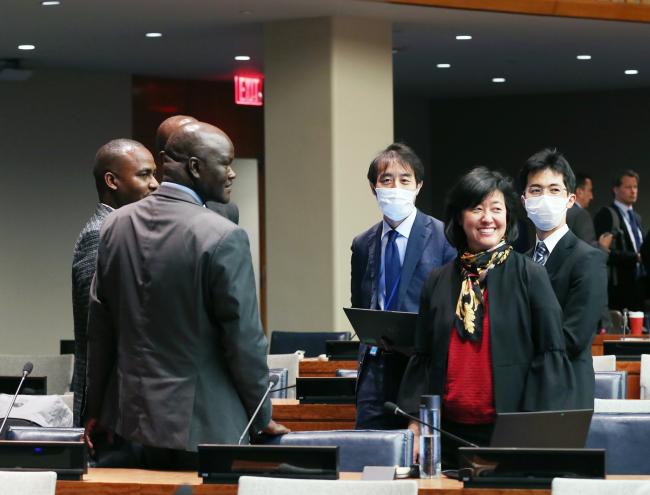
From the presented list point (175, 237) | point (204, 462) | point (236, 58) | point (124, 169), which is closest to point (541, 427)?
point (204, 462)

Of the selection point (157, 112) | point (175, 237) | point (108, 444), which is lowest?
point (108, 444)

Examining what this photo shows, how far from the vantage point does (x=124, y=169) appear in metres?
5.46

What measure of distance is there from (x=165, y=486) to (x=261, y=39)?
957cm

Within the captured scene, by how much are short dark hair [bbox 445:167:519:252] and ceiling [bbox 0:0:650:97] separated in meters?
6.66

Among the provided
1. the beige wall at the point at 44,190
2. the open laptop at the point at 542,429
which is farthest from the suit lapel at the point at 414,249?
the beige wall at the point at 44,190

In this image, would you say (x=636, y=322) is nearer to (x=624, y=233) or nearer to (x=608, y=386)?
(x=624, y=233)

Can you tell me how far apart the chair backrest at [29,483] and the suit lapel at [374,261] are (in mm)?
2105

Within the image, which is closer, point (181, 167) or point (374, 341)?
point (181, 167)

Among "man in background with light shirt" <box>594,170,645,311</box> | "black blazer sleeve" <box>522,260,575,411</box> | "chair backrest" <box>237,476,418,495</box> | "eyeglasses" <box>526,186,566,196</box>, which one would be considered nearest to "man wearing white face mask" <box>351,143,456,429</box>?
"eyeglasses" <box>526,186,566,196</box>

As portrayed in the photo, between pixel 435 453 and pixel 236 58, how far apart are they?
10.6m

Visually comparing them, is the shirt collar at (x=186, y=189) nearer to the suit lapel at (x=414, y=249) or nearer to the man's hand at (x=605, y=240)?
the suit lapel at (x=414, y=249)

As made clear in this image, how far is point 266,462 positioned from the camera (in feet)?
12.8

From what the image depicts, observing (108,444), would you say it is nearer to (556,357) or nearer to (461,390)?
(461,390)

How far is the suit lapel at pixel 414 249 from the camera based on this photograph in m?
5.52
